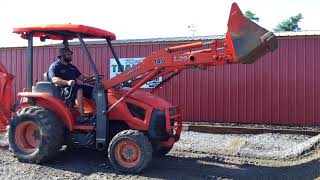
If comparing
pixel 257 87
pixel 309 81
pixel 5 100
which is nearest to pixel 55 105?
pixel 5 100

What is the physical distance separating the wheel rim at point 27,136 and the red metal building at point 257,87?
668 centimetres

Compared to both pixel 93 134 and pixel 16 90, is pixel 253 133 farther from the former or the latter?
pixel 16 90

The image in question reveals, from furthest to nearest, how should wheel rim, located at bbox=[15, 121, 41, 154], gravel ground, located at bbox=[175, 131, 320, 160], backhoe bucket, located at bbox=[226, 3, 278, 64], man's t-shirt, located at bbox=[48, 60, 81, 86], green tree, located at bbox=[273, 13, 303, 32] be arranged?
1. green tree, located at bbox=[273, 13, 303, 32]
2. gravel ground, located at bbox=[175, 131, 320, 160]
3. wheel rim, located at bbox=[15, 121, 41, 154]
4. man's t-shirt, located at bbox=[48, 60, 81, 86]
5. backhoe bucket, located at bbox=[226, 3, 278, 64]

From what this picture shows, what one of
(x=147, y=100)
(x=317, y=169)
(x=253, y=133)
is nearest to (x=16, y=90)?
(x=253, y=133)

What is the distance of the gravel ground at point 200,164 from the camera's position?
6836 millimetres

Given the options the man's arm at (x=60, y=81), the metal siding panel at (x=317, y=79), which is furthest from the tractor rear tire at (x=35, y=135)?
the metal siding panel at (x=317, y=79)

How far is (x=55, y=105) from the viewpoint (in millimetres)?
7480

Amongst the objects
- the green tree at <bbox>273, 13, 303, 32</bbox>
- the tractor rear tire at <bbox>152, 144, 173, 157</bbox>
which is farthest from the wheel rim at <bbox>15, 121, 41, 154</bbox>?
the green tree at <bbox>273, 13, 303, 32</bbox>

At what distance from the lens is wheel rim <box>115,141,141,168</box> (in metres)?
6.94

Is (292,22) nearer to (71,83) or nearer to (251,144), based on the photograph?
(251,144)

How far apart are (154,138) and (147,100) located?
2.15ft

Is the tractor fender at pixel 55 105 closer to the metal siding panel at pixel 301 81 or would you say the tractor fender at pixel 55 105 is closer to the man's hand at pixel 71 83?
the man's hand at pixel 71 83

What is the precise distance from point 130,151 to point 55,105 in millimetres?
1558

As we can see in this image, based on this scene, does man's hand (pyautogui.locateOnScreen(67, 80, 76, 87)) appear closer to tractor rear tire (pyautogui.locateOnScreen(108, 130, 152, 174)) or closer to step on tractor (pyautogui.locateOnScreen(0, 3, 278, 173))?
step on tractor (pyautogui.locateOnScreen(0, 3, 278, 173))
